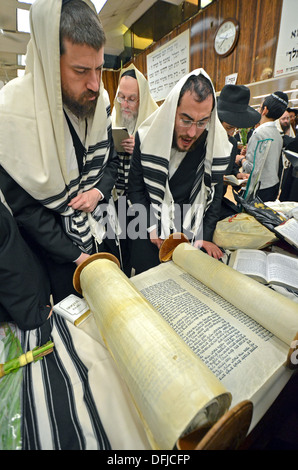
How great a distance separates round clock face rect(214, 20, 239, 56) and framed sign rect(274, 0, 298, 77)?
2.70ft

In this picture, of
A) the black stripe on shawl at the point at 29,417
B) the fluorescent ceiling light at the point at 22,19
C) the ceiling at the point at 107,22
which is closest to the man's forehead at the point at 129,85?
the black stripe on shawl at the point at 29,417

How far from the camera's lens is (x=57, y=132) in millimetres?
942

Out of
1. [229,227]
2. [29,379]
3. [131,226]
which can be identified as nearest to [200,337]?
[29,379]

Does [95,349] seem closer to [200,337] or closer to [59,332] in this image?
[59,332]

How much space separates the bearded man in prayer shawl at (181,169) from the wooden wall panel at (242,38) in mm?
2912

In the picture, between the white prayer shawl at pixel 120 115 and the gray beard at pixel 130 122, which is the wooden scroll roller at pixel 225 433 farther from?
the gray beard at pixel 130 122

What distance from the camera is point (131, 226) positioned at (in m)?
1.58

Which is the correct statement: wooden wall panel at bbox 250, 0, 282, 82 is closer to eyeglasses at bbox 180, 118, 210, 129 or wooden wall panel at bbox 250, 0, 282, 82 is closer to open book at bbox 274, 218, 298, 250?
eyeglasses at bbox 180, 118, 210, 129

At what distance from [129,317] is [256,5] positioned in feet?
14.8

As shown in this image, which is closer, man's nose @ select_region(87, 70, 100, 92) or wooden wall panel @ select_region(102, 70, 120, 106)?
man's nose @ select_region(87, 70, 100, 92)

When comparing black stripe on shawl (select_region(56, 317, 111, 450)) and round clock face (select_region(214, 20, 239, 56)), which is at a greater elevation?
round clock face (select_region(214, 20, 239, 56))

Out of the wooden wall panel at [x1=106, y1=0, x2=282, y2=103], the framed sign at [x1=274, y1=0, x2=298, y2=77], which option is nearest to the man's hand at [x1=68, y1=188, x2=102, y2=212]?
the framed sign at [x1=274, y1=0, x2=298, y2=77]

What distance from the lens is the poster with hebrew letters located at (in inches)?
179

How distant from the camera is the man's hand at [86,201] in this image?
1.10m
